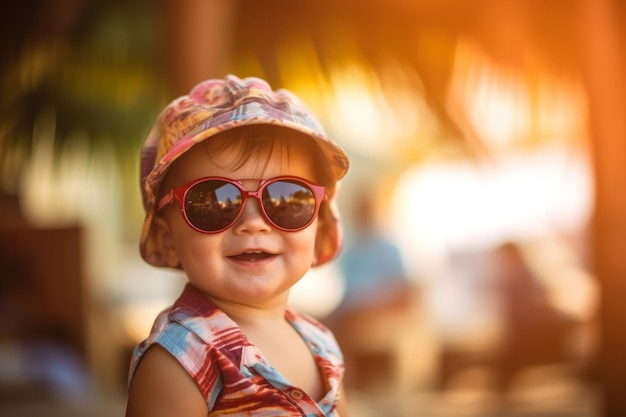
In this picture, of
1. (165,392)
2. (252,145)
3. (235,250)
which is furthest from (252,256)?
(165,392)

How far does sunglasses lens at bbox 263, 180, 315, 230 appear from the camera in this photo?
5.77 feet

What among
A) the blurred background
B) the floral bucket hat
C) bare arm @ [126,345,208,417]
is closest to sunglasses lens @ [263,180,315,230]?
the floral bucket hat

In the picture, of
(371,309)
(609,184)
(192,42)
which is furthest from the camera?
(371,309)

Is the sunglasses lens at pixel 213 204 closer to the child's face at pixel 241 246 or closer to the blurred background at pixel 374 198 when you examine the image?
the child's face at pixel 241 246

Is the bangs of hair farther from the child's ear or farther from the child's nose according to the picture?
the child's ear

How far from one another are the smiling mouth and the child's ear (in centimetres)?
22

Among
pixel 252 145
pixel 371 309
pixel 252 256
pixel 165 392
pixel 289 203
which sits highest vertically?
pixel 252 145

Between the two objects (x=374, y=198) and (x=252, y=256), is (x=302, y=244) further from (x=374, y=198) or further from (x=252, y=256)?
(x=374, y=198)

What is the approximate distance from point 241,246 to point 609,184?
10.4 ft

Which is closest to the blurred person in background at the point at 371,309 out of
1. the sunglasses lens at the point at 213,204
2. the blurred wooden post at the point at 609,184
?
the blurred wooden post at the point at 609,184

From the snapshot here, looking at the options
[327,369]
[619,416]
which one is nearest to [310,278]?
[619,416]

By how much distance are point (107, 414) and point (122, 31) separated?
2.77m

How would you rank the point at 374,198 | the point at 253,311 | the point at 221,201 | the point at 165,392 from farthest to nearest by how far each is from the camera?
the point at 374,198 → the point at 253,311 → the point at 221,201 → the point at 165,392

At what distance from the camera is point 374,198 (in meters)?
7.58
